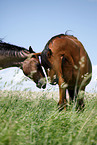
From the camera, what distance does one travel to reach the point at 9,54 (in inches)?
213

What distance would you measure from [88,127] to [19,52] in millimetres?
3695

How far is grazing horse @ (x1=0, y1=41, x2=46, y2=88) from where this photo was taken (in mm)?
5262

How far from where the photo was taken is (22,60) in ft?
17.8

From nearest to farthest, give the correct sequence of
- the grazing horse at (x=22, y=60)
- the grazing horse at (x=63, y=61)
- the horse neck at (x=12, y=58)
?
the grazing horse at (x=63, y=61) → the grazing horse at (x=22, y=60) → the horse neck at (x=12, y=58)

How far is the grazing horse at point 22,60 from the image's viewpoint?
526cm

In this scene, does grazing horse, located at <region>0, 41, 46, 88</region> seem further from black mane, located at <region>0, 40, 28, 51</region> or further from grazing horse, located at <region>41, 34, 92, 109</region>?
grazing horse, located at <region>41, 34, 92, 109</region>

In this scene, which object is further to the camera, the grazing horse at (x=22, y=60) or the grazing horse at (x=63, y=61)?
the grazing horse at (x=22, y=60)

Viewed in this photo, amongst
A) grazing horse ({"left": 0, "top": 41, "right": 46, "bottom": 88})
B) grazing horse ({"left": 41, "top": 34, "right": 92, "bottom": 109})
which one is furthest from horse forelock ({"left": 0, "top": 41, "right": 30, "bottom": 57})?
grazing horse ({"left": 41, "top": 34, "right": 92, "bottom": 109})

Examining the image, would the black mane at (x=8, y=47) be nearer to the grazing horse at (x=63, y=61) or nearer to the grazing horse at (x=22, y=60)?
the grazing horse at (x=22, y=60)

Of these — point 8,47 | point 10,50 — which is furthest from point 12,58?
point 8,47

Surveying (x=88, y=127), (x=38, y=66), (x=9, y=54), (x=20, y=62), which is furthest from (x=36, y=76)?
(x=88, y=127)

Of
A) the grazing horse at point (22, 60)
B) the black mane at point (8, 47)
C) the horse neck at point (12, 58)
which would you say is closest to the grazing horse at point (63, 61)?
the grazing horse at point (22, 60)

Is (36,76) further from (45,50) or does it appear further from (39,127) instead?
(39,127)

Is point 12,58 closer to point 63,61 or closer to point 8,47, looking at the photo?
point 8,47
